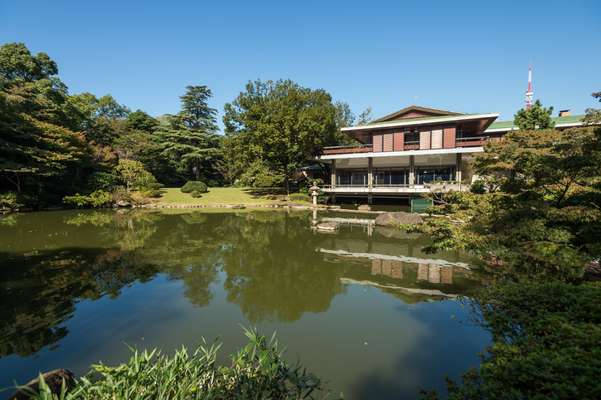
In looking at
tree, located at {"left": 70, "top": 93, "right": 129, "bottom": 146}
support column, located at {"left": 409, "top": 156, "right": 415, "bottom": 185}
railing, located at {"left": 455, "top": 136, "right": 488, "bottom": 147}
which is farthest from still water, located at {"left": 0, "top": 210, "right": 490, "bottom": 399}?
tree, located at {"left": 70, "top": 93, "right": 129, "bottom": 146}

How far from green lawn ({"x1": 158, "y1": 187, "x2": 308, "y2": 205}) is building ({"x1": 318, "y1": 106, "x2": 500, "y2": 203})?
660cm

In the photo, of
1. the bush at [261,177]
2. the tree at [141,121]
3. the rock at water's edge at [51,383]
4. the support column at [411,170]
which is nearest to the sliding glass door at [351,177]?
the support column at [411,170]

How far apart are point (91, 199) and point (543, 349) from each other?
98.8 ft

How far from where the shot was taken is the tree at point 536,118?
1880 cm

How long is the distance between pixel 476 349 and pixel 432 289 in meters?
2.78

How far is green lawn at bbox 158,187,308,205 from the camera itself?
92.0ft

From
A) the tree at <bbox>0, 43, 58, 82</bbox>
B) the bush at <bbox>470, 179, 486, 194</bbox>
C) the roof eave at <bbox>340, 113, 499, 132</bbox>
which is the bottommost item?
the bush at <bbox>470, 179, 486, 194</bbox>

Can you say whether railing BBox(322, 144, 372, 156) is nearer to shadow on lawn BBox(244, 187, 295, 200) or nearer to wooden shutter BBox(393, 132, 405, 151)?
wooden shutter BBox(393, 132, 405, 151)

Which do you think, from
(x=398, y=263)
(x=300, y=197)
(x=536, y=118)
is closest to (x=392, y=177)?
(x=300, y=197)

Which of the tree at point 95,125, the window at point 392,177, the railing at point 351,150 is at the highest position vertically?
the tree at point 95,125

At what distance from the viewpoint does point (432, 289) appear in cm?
719

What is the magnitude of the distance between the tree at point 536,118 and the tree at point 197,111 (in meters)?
35.3

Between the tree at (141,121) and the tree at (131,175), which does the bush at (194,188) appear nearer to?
the tree at (131,175)

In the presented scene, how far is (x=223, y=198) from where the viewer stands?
29500 millimetres
